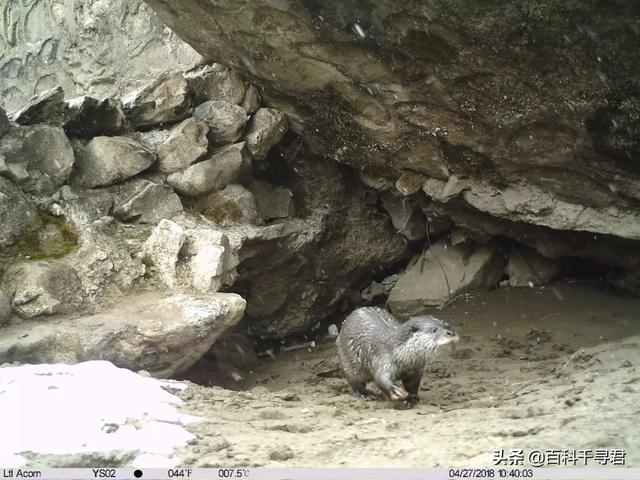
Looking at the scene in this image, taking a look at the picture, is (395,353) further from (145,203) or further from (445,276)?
(445,276)

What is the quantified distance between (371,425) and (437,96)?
3285mm

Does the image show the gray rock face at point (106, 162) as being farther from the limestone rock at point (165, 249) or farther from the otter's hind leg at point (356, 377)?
the otter's hind leg at point (356, 377)

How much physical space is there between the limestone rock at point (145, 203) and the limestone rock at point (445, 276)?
3.18 metres

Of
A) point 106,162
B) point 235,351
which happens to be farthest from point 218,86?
point 235,351

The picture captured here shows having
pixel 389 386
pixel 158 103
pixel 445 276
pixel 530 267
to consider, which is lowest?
pixel 389 386

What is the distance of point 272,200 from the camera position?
7969 millimetres

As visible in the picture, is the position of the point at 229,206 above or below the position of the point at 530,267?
above

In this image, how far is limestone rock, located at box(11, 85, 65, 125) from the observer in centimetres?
663

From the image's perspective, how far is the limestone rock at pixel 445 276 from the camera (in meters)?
8.30

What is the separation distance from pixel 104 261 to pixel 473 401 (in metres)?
3.39

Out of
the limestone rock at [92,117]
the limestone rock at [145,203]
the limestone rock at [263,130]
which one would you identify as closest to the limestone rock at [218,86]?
the limestone rock at [263,130]

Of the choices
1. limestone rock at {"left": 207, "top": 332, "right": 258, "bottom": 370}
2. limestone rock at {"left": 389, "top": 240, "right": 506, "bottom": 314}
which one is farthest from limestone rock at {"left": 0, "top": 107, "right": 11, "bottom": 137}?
limestone rock at {"left": 389, "top": 240, "right": 506, "bottom": 314}

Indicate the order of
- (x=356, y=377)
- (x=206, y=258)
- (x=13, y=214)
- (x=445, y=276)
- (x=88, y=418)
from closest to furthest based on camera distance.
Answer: (x=88, y=418), (x=356, y=377), (x=13, y=214), (x=206, y=258), (x=445, y=276)

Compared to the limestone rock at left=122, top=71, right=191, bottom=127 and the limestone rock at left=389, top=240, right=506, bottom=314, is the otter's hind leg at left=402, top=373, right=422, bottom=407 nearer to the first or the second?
the limestone rock at left=389, top=240, right=506, bottom=314
